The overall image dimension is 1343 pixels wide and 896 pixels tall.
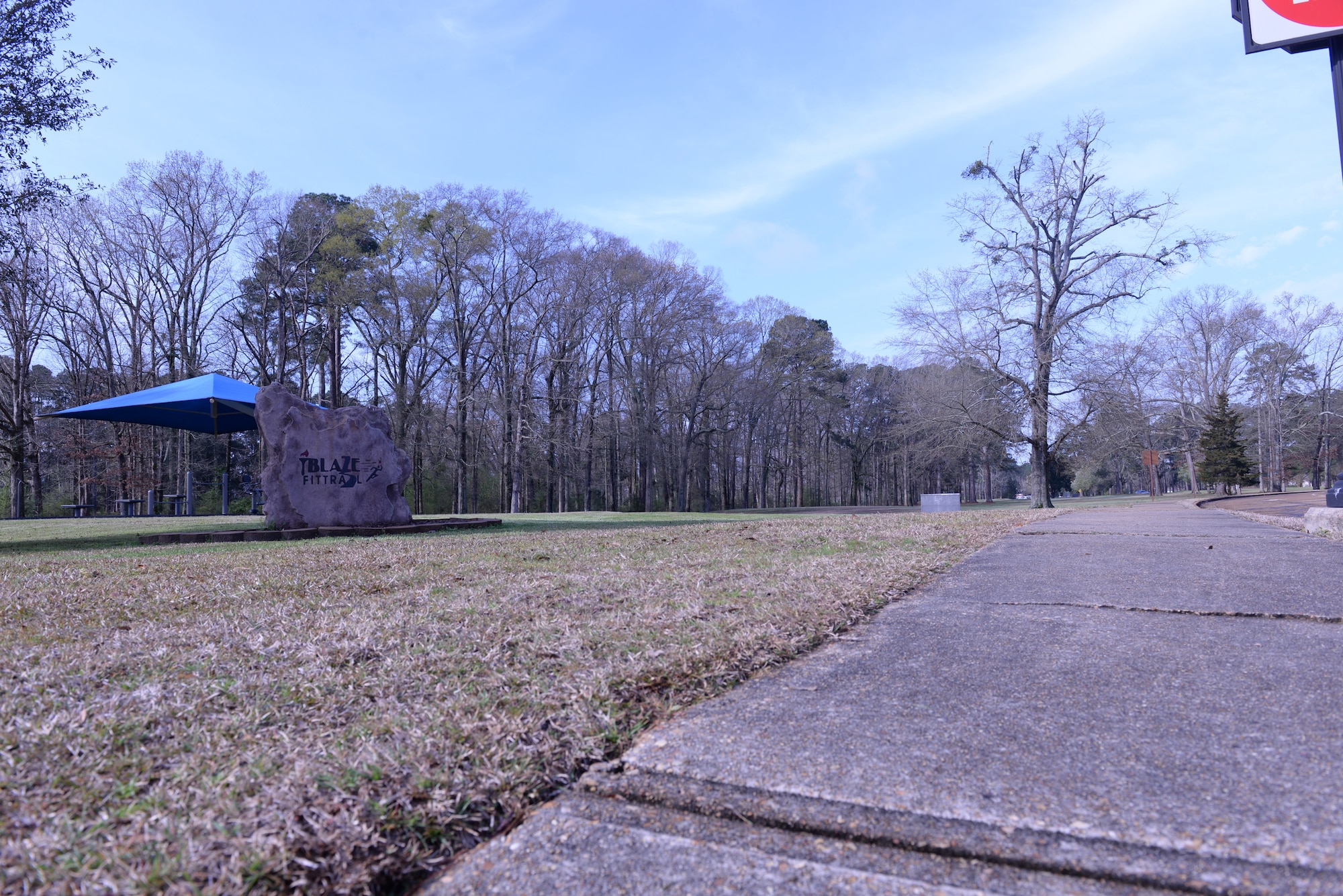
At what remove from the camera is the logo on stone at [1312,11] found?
15.6 ft

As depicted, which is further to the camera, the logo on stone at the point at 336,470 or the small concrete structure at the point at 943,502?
the small concrete structure at the point at 943,502

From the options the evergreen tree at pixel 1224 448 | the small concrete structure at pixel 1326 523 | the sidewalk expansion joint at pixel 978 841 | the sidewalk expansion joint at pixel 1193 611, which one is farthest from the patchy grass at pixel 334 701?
the evergreen tree at pixel 1224 448

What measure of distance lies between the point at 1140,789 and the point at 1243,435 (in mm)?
54603

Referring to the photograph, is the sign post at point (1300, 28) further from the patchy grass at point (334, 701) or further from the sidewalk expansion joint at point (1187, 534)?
the patchy grass at point (334, 701)

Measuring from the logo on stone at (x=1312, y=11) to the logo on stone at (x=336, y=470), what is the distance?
1036cm

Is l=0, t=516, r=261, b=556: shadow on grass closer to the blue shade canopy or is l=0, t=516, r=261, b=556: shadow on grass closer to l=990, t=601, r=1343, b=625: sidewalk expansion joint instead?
the blue shade canopy

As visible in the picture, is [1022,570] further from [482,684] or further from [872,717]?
[482,684]

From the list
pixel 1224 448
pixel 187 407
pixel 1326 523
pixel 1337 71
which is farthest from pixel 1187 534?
pixel 1224 448

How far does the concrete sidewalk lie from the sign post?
422cm

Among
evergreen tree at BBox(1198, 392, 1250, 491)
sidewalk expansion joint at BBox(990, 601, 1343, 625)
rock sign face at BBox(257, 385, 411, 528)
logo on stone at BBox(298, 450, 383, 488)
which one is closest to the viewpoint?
sidewalk expansion joint at BBox(990, 601, 1343, 625)

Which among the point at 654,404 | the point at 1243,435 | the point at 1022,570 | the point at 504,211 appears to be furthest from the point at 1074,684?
the point at 1243,435

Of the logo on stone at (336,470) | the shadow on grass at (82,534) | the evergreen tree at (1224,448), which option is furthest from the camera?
the evergreen tree at (1224,448)

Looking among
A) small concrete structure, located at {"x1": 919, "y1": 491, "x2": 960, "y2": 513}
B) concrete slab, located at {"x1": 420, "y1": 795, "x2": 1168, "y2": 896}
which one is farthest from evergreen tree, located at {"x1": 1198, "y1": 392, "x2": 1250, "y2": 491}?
concrete slab, located at {"x1": 420, "y1": 795, "x2": 1168, "y2": 896}

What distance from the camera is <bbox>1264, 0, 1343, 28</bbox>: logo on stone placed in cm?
477
